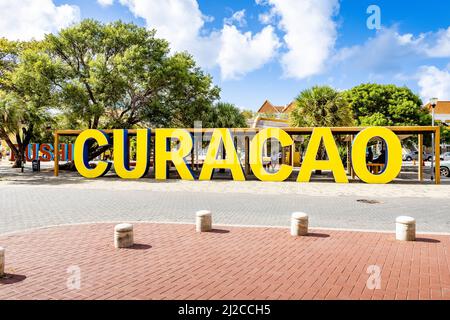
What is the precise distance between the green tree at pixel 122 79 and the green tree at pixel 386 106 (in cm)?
2128

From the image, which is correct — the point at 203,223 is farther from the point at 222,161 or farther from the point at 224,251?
the point at 222,161

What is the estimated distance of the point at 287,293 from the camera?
475 centimetres

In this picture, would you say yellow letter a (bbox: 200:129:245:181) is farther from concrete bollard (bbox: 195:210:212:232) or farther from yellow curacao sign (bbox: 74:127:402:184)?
concrete bollard (bbox: 195:210:212:232)

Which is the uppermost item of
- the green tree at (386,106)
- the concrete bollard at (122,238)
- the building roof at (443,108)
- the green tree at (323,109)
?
the building roof at (443,108)

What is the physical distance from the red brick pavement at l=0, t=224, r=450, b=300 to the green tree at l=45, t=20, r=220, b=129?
17.6m

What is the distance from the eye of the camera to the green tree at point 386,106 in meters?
39.1

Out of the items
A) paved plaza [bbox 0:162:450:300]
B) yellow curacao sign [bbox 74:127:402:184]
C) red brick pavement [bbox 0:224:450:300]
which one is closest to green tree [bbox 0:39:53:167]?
yellow curacao sign [bbox 74:127:402:184]

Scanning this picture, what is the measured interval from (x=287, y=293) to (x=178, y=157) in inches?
658

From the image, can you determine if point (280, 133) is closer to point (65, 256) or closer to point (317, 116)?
point (317, 116)

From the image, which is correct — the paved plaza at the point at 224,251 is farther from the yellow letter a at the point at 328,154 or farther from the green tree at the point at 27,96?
the green tree at the point at 27,96

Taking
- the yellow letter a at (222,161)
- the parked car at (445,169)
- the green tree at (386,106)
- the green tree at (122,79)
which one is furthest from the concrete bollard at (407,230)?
the green tree at (386,106)

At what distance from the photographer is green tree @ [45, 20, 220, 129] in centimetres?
2386

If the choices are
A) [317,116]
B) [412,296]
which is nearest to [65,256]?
[412,296]

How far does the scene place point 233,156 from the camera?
2045cm
